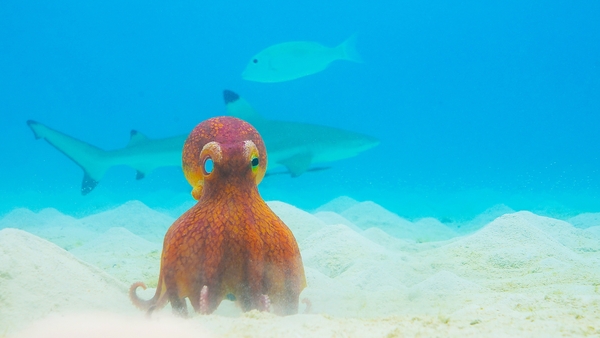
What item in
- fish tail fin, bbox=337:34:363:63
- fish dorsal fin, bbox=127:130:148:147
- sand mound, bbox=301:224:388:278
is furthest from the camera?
fish tail fin, bbox=337:34:363:63

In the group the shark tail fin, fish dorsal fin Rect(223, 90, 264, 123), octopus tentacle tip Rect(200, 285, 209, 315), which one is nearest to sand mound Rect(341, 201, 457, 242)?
fish dorsal fin Rect(223, 90, 264, 123)

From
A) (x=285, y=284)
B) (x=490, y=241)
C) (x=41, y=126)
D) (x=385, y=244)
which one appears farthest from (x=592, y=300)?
(x=41, y=126)

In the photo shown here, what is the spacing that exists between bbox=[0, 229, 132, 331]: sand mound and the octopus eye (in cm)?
80

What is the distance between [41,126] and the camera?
5.54 meters

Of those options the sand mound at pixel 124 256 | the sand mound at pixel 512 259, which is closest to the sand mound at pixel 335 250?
the sand mound at pixel 512 259

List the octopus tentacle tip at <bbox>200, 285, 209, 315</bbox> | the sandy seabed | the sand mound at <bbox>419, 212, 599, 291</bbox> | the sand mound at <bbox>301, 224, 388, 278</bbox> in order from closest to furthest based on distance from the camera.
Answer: the sandy seabed → the octopus tentacle tip at <bbox>200, 285, 209, 315</bbox> → the sand mound at <bbox>419, 212, 599, 291</bbox> → the sand mound at <bbox>301, 224, 388, 278</bbox>

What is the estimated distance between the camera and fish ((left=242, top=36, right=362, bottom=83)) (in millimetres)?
9812

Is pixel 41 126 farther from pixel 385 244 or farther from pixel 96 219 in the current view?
pixel 385 244

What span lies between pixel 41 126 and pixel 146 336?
5.08 meters

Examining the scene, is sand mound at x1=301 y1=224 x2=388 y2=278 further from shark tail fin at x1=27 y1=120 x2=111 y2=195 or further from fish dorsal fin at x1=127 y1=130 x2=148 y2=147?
shark tail fin at x1=27 y1=120 x2=111 y2=195

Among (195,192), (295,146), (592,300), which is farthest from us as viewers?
(295,146)

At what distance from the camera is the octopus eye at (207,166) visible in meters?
2.04

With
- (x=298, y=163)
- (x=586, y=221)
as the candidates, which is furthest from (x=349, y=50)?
(x=586, y=221)

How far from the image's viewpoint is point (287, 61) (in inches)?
391
